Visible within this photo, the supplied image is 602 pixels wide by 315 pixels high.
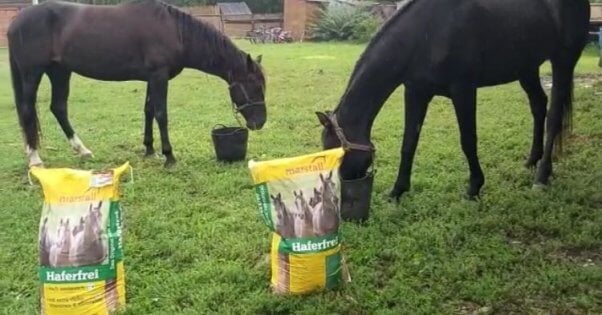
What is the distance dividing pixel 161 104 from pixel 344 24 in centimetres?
1924

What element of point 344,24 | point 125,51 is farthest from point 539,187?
point 344,24

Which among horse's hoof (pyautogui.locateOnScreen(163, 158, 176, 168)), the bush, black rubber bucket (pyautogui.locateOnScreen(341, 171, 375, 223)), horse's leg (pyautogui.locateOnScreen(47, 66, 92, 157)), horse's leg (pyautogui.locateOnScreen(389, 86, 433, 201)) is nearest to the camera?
black rubber bucket (pyautogui.locateOnScreen(341, 171, 375, 223))

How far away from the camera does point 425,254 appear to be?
11.8 ft

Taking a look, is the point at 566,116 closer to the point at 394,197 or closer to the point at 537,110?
the point at 537,110

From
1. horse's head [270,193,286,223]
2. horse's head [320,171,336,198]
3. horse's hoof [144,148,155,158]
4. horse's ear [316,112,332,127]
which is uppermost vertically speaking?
horse's ear [316,112,332,127]

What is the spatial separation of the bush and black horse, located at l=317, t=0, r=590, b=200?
18817 mm

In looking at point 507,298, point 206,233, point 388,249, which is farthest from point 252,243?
point 507,298

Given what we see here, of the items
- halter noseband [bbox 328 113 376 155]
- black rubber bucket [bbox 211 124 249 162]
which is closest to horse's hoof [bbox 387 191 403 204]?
halter noseband [bbox 328 113 376 155]

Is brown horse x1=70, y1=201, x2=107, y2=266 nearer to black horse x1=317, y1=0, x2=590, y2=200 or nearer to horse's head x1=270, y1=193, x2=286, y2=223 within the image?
horse's head x1=270, y1=193, x2=286, y2=223

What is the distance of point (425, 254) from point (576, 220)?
1121 mm

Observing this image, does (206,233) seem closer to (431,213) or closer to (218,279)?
(218,279)

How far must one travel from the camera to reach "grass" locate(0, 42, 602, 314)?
3.08 metres

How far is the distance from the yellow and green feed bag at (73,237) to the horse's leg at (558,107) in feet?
10.6

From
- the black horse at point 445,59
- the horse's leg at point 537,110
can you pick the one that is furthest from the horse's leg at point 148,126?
the horse's leg at point 537,110
